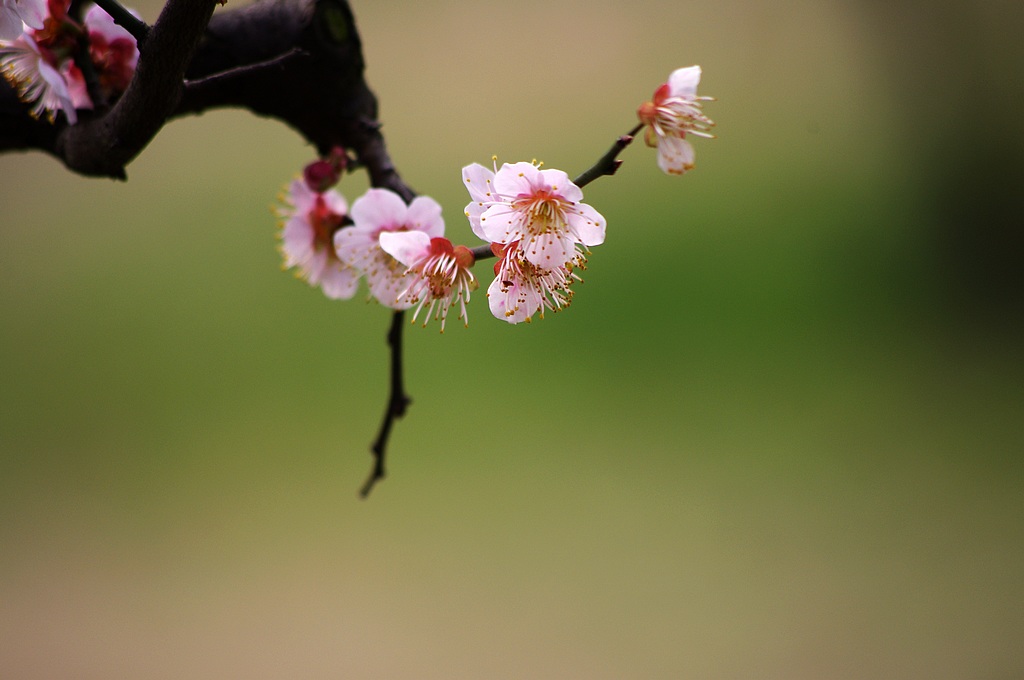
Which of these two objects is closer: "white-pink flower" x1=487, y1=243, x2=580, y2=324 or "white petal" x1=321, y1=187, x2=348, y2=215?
"white-pink flower" x1=487, y1=243, x2=580, y2=324

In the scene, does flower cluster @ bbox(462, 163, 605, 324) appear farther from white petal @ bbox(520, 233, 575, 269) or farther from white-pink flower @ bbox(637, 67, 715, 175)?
white-pink flower @ bbox(637, 67, 715, 175)

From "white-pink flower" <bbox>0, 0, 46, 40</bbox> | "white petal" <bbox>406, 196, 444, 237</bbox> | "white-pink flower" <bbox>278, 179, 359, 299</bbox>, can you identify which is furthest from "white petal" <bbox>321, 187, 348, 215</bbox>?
"white-pink flower" <bbox>0, 0, 46, 40</bbox>

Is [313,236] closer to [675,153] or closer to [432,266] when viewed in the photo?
[432,266]

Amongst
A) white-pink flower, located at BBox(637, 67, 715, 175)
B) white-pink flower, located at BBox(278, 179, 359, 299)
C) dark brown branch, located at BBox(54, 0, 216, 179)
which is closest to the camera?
dark brown branch, located at BBox(54, 0, 216, 179)

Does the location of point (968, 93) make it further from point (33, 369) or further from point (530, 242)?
point (33, 369)

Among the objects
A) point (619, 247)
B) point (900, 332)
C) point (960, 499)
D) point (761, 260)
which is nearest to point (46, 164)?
point (619, 247)
